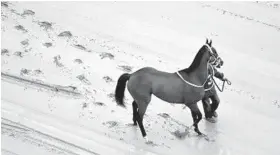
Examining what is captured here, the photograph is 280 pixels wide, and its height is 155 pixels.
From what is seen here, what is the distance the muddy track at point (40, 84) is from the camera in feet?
23.6

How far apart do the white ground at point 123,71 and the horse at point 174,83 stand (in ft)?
2.06

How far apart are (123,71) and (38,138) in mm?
2156

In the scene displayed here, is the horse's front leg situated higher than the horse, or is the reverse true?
the horse

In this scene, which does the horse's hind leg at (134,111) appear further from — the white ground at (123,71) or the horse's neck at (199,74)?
the horse's neck at (199,74)

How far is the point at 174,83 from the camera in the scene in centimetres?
597

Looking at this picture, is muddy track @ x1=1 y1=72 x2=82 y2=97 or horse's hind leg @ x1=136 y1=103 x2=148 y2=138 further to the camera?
muddy track @ x1=1 y1=72 x2=82 y2=97

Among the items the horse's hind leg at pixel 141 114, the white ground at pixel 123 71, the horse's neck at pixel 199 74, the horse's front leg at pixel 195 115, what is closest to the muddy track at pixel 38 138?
the white ground at pixel 123 71

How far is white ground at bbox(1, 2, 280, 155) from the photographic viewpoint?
629 centimetres

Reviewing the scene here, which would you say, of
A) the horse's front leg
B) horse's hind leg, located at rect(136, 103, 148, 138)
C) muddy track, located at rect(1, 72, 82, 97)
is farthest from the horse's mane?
muddy track, located at rect(1, 72, 82, 97)

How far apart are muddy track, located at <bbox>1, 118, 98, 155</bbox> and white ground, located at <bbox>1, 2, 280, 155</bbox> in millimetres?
14

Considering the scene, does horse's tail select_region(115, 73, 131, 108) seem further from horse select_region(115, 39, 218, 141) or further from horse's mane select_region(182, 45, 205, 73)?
→ horse's mane select_region(182, 45, 205, 73)

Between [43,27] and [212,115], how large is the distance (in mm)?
4052

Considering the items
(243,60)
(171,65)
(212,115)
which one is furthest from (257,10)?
(212,115)

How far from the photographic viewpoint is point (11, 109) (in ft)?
22.2
